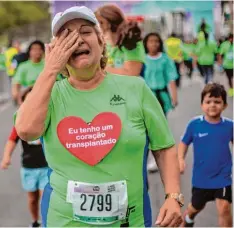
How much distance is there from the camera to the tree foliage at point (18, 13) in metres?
34.3

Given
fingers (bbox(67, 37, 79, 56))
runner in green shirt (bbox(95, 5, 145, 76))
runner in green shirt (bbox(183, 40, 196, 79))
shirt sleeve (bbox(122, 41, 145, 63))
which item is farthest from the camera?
runner in green shirt (bbox(183, 40, 196, 79))

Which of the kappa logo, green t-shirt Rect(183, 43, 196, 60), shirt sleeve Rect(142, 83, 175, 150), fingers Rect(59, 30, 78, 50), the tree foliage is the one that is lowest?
shirt sleeve Rect(142, 83, 175, 150)

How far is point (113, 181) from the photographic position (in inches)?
91.1

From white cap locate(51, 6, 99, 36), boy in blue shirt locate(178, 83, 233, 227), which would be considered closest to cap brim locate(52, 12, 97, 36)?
white cap locate(51, 6, 99, 36)

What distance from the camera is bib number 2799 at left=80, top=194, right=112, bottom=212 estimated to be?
7.68ft

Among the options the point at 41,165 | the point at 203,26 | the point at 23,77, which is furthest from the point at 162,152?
the point at 203,26

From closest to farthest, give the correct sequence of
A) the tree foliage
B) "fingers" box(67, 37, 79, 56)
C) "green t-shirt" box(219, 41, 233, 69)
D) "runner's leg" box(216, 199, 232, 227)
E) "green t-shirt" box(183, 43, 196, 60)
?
"fingers" box(67, 37, 79, 56) < "runner's leg" box(216, 199, 232, 227) < "green t-shirt" box(219, 41, 233, 69) < "green t-shirt" box(183, 43, 196, 60) < the tree foliage

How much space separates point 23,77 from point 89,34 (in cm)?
462

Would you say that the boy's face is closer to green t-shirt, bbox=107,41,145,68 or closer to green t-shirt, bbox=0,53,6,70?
green t-shirt, bbox=107,41,145,68

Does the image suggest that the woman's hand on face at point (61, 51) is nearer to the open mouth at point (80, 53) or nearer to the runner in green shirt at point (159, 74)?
the open mouth at point (80, 53)

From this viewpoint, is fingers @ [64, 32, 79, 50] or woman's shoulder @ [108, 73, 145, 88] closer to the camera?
fingers @ [64, 32, 79, 50]

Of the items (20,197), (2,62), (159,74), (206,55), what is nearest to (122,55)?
(159,74)

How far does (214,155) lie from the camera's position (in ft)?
13.7

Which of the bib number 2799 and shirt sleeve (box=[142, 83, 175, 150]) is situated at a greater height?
shirt sleeve (box=[142, 83, 175, 150])
